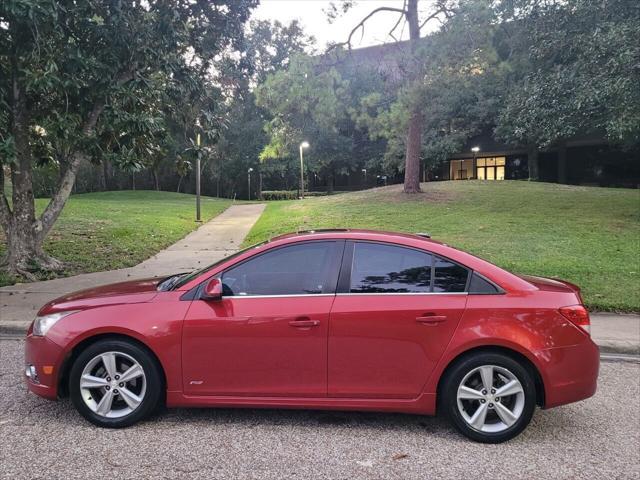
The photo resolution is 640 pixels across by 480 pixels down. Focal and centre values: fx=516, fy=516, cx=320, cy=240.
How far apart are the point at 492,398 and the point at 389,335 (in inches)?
34.6

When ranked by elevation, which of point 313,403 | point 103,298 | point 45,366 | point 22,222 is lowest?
point 313,403

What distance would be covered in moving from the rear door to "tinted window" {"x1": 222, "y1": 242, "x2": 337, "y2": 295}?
8.0 inches

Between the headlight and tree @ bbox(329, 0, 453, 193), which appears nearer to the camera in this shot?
the headlight

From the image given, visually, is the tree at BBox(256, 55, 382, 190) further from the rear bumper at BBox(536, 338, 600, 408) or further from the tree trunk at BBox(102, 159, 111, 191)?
the tree trunk at BBox(102, 159, 111, 191)

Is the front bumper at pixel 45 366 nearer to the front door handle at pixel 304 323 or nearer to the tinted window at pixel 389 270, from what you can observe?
the front door handle at pixel 304 323

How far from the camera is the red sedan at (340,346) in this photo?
3777 millimetres

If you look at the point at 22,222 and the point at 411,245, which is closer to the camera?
the point at 411,245

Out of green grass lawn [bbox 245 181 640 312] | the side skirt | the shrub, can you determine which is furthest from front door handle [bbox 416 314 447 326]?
the shrub

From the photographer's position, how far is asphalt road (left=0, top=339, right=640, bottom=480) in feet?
11.0

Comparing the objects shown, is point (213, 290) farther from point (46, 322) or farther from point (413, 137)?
point (413, 137)

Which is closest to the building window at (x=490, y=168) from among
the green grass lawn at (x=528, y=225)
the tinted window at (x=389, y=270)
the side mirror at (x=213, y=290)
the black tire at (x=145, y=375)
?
the green grass lawn at (x=528, y=225)

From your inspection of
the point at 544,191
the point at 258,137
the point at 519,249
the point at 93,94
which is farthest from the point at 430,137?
the point at 93,94

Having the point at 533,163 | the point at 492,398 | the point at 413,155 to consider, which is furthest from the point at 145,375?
the point at 533,163

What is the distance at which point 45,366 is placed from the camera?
3.96 m
